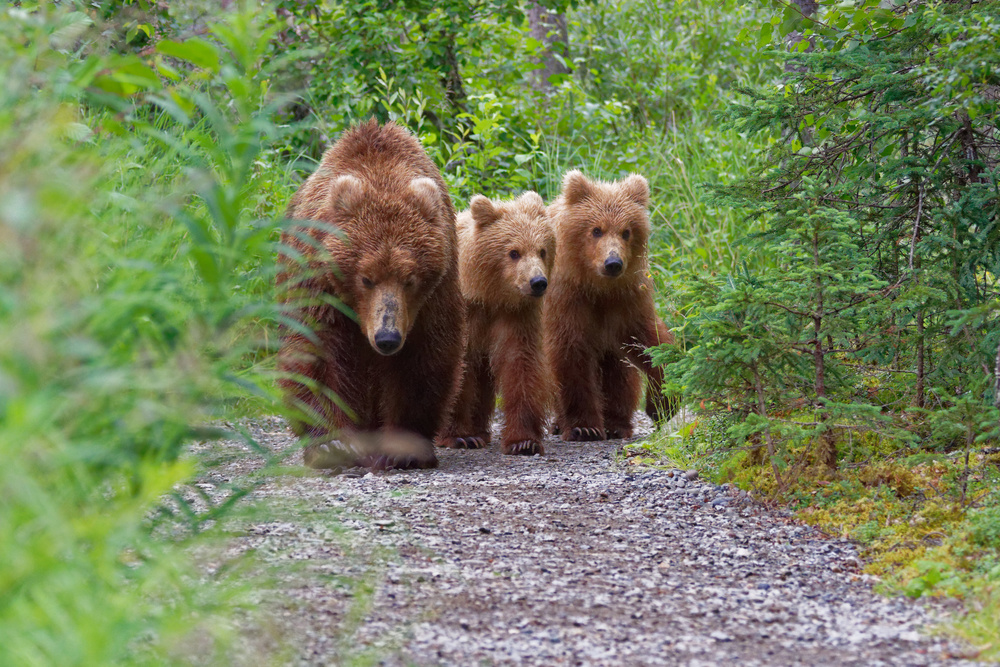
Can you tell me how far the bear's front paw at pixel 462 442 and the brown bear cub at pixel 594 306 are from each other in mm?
595

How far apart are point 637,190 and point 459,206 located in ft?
7.61

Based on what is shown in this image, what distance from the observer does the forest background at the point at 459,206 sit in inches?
75.0

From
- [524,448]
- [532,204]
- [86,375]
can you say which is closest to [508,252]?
[532,204]

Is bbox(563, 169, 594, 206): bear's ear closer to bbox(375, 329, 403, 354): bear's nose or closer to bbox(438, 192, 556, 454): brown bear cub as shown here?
bbox(438, 192, 556, 454): brown bear cub

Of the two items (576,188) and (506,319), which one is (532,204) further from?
(506,319)

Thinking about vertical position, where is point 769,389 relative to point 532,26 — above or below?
below

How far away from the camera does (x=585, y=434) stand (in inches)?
247

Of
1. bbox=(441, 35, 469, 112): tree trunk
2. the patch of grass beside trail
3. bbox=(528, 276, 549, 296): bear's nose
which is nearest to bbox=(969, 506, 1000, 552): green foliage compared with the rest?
the patch of grass beside trail

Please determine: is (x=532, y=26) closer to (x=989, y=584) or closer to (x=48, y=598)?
(x=989, y=584)

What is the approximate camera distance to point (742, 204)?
15.2ft

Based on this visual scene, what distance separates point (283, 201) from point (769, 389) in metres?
3.92

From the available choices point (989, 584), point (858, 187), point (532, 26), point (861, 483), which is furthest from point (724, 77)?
point (989, 584)

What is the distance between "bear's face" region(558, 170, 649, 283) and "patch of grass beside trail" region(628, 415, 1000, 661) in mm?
1511

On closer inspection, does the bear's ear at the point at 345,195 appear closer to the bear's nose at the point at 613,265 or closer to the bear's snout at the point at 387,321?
the bear's snout at the point at 387,321
